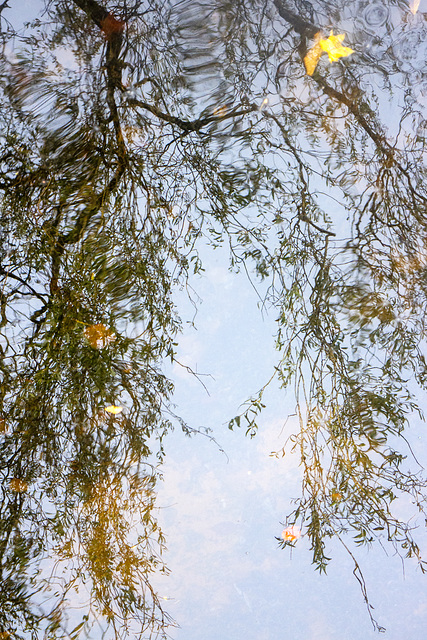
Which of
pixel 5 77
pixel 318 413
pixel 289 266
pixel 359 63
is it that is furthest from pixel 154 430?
pixel 359 63

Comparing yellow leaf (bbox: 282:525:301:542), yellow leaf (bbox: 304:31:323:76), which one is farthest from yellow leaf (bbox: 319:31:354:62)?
yellow leaf (bbox: 282:525:301:542)

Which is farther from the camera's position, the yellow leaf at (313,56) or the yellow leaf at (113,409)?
the yellow leaf at (313,56)

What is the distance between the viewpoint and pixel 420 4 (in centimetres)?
179

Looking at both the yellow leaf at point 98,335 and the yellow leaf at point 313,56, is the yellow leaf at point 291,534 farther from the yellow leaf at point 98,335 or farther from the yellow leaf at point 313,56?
the yellow leaf at point 313,56

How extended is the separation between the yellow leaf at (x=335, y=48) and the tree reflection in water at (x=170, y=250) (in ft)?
0.09

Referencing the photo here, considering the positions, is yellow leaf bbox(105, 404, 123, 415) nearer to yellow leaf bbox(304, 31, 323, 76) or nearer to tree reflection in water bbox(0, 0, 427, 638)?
tree reflection in water bbox(0, 0, 427, 638)

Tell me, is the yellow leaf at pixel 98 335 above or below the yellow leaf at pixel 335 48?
below

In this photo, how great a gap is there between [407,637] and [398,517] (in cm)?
30

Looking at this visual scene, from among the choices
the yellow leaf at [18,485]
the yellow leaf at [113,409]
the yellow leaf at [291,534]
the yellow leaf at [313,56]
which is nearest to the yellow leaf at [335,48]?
the yellow leaf at [313,56]

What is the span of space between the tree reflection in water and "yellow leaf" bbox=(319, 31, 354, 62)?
27 millimetres

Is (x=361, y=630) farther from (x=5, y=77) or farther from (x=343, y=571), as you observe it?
(x=5, y=77)

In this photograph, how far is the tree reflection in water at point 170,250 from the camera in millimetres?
1479

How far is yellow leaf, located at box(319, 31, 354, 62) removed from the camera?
1.75m

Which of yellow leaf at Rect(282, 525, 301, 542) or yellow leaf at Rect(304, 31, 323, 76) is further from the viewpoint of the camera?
yellow leaf at Rect(304, 31, 323, 76)
